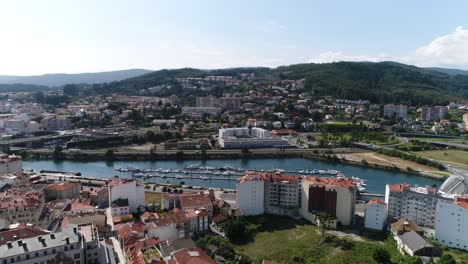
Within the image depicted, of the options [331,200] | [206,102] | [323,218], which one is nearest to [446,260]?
[323,218]

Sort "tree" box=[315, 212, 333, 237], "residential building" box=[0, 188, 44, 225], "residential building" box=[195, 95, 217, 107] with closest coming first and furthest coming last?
1. "residential building" box=[0, 188, 44, 225]
2. "tree" box=[315, 212, 333, 237]
3. "residential building" box=[195, 95, 217, 107]

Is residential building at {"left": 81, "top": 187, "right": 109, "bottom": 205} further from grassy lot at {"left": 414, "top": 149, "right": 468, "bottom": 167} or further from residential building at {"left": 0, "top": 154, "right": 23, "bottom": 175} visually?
grassy lot at {"left": 414, "top": 149, "right": 468, "bottom": 167}

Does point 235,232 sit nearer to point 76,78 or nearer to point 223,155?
point 223,155

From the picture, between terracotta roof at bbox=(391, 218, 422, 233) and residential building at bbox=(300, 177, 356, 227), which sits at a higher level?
residential building at bbox=(300, 177, 356, 227)

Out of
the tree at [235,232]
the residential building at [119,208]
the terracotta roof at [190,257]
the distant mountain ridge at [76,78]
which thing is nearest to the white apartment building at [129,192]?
the residential building at [119,208]

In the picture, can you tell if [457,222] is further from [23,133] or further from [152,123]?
[23,133]

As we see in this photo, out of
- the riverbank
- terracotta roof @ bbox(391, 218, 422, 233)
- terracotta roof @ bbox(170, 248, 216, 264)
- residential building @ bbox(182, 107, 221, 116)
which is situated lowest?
the riverbank

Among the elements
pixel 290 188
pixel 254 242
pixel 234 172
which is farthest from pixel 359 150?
pixel 254 242

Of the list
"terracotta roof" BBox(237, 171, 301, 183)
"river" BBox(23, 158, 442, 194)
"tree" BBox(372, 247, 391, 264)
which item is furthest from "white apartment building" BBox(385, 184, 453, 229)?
"river" BBox(23, 158, 442, 194)
